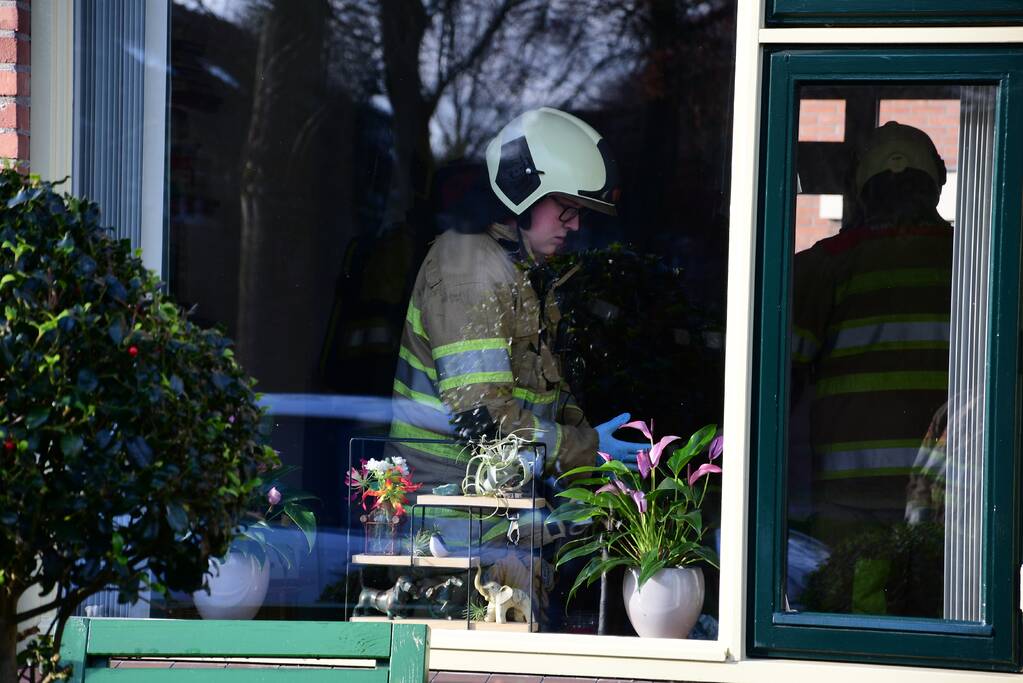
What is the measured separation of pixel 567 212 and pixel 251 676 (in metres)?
2.91

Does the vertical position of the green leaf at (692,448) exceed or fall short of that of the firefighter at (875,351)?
it falls short

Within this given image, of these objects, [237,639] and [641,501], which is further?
[641,501]

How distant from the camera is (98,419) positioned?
1877 millimetres

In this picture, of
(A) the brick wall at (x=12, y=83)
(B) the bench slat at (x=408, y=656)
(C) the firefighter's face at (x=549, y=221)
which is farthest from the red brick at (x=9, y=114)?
(B) the bench slat at (x=408, y=656)

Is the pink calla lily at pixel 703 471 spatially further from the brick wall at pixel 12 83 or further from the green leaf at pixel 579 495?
the brick wall at pixel 12 83

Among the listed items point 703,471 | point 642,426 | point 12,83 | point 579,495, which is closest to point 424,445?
point 579,495

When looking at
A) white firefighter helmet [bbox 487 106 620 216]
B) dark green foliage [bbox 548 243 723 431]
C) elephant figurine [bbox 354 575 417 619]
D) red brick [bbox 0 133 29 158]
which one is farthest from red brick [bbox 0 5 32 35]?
elephant figurine [bbox 354 575 417 619]

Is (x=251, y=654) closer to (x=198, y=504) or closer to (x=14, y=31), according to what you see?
(x=198, y=504)

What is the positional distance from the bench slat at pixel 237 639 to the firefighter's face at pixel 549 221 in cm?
275

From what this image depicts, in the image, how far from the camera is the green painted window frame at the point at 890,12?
365 cm

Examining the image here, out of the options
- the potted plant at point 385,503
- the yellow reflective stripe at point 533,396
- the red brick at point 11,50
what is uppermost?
the red brick at point 11,50

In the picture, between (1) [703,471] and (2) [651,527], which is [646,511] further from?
(1) [703,471]

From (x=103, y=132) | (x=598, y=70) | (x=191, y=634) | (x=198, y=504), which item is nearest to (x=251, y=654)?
(x=191, y=634)

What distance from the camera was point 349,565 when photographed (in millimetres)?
4508
